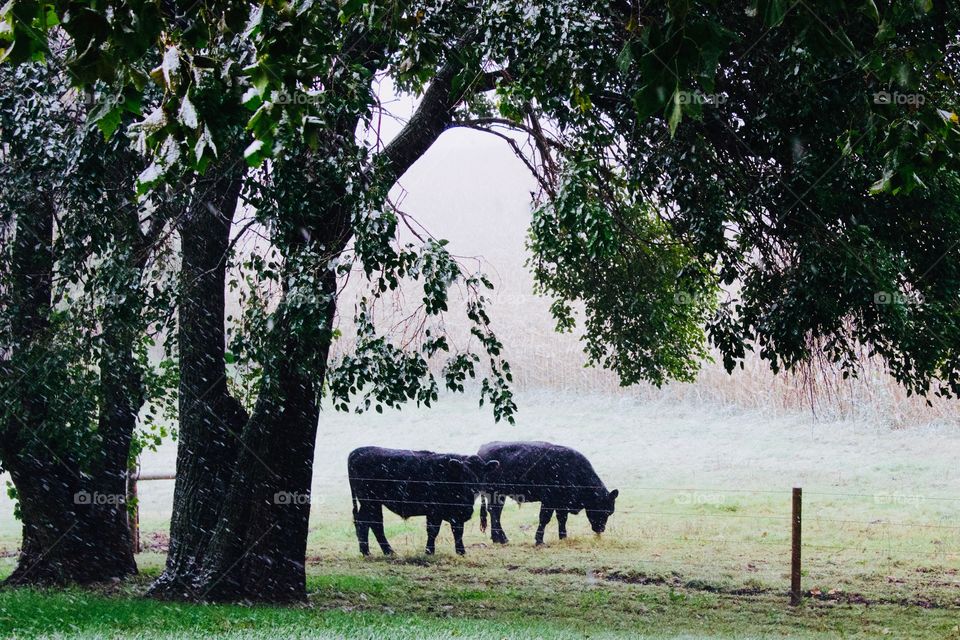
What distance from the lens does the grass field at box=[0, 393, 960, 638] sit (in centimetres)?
856

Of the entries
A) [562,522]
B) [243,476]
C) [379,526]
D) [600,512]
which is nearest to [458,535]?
[379,526]

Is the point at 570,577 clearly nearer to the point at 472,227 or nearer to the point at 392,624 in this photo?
the point at 392,624

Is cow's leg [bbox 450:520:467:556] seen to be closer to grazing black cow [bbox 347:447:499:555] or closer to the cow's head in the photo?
grazing black cow [bbox 347:447:499:555]

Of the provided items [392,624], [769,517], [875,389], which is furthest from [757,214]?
[875,389]

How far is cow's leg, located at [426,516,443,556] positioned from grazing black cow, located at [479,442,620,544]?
35.2 inches

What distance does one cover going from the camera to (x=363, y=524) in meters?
13.1

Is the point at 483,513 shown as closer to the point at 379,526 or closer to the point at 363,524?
the point at 379,526

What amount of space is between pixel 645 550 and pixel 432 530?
10.3 ft

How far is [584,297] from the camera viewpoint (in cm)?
1091

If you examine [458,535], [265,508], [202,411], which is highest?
[202,411]

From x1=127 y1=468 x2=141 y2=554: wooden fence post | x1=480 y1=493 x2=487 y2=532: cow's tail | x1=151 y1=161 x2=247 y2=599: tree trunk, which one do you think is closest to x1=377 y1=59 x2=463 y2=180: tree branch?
x1=151 y1=161 x2=247 y2=599: tree trunk

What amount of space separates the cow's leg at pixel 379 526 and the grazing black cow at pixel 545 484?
4.94ft

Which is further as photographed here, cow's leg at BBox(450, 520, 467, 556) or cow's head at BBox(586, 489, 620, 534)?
cow's head at BBox(586, 489, 620, 534)

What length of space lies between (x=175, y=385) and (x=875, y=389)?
54.6 feet
